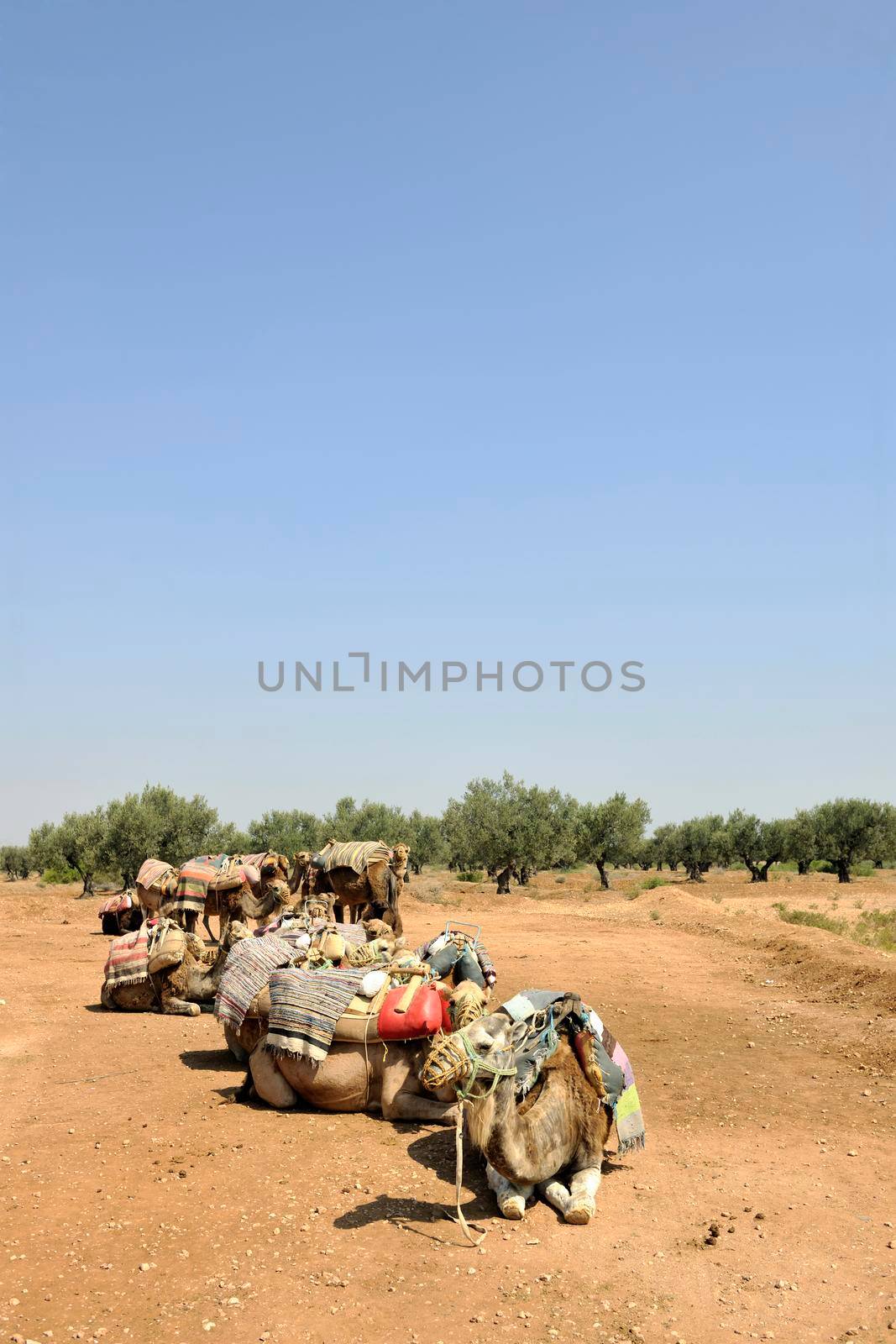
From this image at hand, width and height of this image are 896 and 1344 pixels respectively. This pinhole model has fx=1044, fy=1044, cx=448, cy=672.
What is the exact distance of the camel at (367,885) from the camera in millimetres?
18141

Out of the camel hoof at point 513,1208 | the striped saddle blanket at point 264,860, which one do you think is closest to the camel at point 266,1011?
the camel hoof at point 513,1208

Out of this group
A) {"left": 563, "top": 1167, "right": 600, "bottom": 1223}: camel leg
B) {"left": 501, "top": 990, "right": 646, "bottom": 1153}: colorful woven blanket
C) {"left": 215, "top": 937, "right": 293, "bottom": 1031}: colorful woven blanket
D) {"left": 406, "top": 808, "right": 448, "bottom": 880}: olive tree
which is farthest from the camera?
{"left": 406, "top": 808, "right": 448, "bottom": 880}: olive tree

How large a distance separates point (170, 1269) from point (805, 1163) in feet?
15.3

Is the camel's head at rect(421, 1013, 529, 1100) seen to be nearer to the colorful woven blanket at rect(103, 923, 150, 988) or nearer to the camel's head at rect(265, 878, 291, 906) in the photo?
the colorful woven blanket at rect(103, 923, 150, 988)

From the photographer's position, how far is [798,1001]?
47.7ft

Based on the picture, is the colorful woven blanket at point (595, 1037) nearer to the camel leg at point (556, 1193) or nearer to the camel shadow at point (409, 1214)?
the camel leg at point (556, 1193)

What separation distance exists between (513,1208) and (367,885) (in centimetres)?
1197

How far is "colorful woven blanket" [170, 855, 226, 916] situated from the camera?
1797 centimetres

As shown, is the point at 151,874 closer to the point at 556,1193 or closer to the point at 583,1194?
the point at 556,1193

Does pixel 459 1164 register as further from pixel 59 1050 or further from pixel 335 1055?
pixel 59 1050

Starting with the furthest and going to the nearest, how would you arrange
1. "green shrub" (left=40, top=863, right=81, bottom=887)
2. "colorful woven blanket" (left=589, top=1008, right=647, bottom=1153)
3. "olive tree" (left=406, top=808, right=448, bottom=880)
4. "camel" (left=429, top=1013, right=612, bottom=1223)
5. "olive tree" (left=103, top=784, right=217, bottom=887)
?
1. "olive tree" (left=406, top=808, right=448, bottom=880)
2. "green shrub" (left=40, top=863, right=81, bottom=887)
3. "olive tree" (left=103, top=784, right=217, bottom=887)
4. "colorful woven blanket" (left=589, top=1008, right=647, bottom=1153)
5. "camel" (left=429, top=1013, right=612, bottom=1223)

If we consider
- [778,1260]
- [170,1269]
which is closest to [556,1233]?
[778,1260]

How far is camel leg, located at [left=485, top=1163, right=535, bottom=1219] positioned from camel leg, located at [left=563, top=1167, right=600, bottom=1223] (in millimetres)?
273

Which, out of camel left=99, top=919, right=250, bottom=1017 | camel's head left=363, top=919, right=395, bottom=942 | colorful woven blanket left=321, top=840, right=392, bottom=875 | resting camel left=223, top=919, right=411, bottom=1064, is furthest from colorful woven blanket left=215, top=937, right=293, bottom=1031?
colorful woven blanket left=321, top=840, right=392, bottom=875
